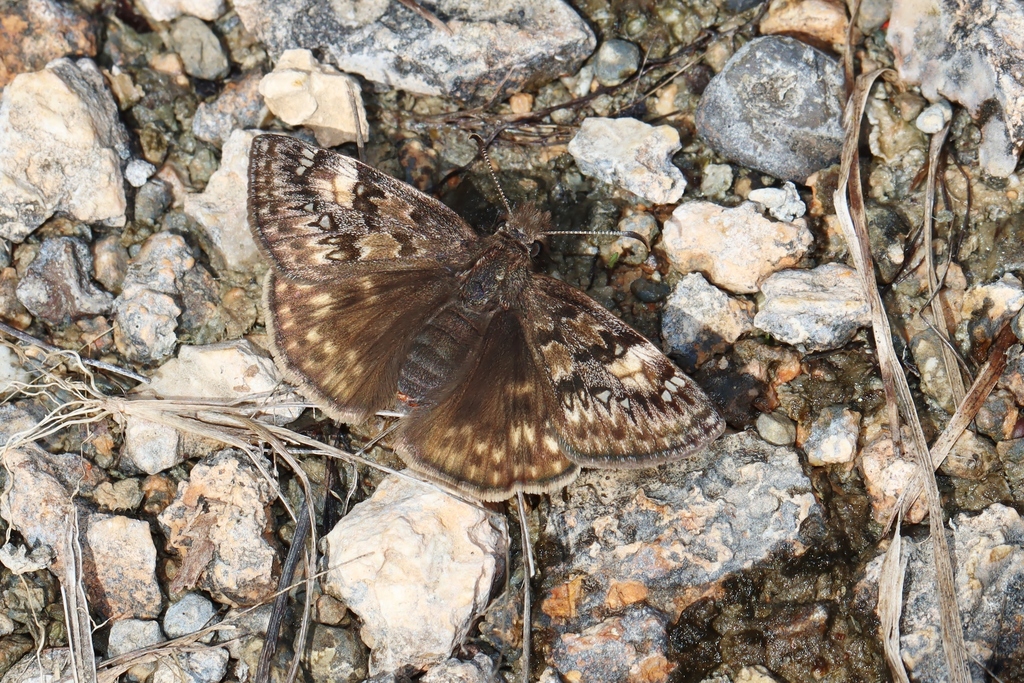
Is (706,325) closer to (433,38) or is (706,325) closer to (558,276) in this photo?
(558,276)

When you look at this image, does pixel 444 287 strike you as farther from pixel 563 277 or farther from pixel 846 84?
pixel 846 84

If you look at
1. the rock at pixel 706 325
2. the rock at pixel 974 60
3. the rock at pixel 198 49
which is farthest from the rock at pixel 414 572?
the rock at pixel 974 60

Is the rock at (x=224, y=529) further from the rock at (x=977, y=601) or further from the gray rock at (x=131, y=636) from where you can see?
the rock at (x=977, y=601)

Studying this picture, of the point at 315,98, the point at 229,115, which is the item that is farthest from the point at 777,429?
the point at 229,115

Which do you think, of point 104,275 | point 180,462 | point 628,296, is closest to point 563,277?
point 628,296

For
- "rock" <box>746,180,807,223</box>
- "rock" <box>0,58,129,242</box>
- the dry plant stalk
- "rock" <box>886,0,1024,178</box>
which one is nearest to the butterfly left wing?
the dry plant stalk

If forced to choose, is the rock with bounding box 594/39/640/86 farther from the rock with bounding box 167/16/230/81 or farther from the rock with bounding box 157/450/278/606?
the rock with bounding box 157/450/278/606
